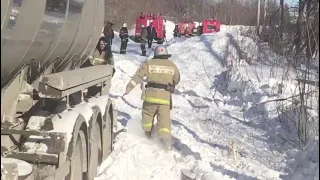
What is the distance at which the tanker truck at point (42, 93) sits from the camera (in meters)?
3.63

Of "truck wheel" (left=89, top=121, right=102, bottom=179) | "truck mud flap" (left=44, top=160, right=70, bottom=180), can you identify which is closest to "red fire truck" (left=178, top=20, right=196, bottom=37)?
"truck wheel" (left=89, top=121, right=102, bottom=179)

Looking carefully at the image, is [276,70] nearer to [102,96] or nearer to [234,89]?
[234,89]

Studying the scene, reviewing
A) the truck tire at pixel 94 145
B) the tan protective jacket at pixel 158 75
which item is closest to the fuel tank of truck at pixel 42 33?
the truck tire at pixel 94 145

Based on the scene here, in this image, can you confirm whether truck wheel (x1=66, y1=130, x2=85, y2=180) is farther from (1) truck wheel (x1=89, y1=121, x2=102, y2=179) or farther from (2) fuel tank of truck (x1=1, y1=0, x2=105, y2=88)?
(2) fuel tank of truck (x1=1, y1=0, x2=105, y2=88)

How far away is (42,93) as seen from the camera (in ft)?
13.7

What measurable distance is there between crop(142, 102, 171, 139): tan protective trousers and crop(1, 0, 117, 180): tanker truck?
3.18 meters

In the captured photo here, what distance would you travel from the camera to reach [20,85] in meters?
4.27

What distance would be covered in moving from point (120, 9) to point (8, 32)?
49.2 m

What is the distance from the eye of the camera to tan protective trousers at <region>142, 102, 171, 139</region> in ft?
29.1

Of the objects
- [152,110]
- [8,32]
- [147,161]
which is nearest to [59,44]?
[8,32]

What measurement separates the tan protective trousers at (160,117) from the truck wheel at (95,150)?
6.56 feet

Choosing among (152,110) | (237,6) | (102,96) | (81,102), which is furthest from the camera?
(237,6)

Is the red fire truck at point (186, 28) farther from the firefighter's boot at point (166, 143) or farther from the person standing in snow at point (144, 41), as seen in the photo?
the firefighter's boot at point (166, 143)

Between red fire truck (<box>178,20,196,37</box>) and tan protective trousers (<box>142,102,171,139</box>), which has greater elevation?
red fire truck (<box>178,20,196,37</box>)
